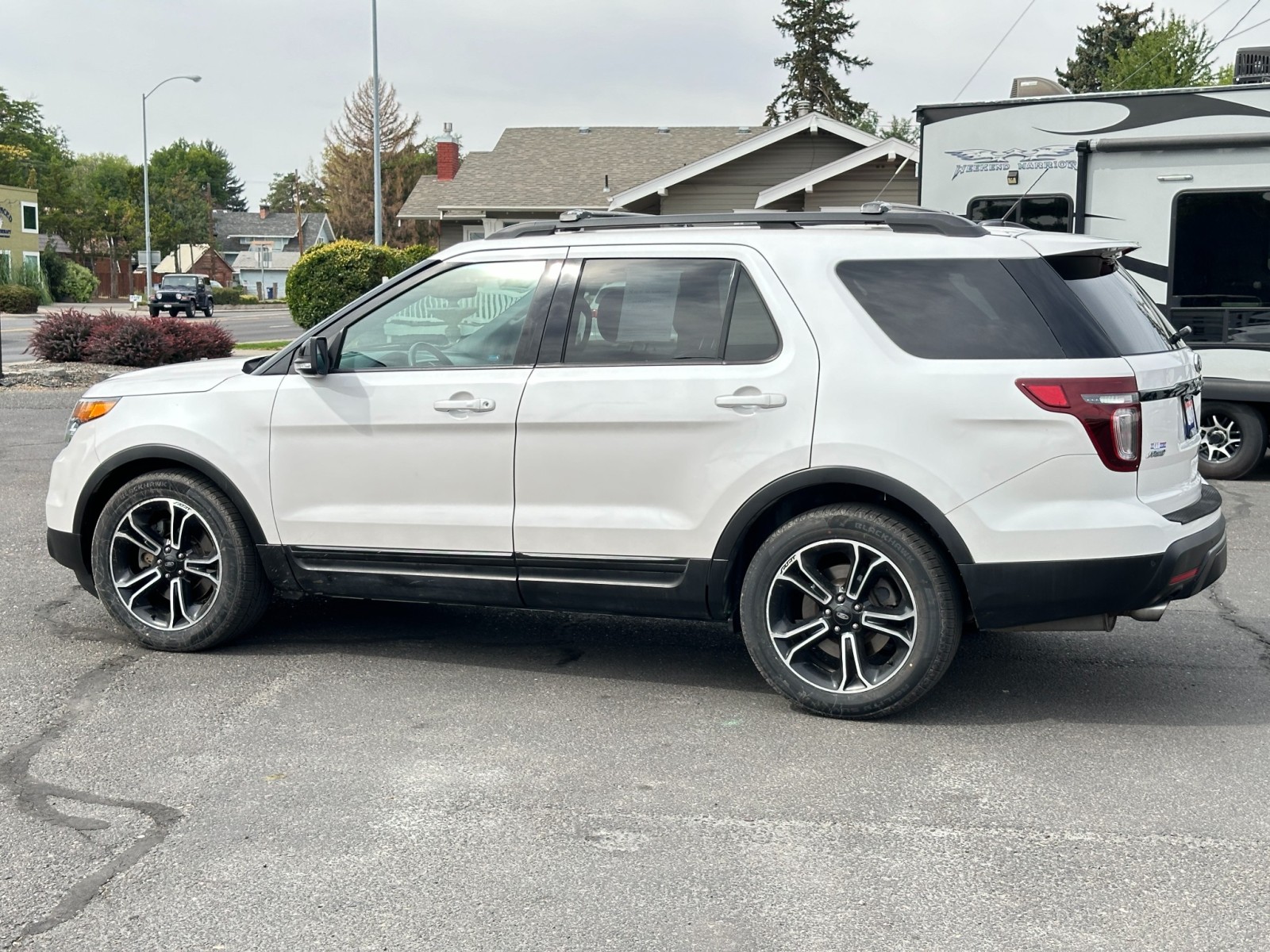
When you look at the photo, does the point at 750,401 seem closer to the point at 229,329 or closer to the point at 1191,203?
the point at 1191,203

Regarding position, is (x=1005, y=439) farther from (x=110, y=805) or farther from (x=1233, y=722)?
(x=110, y=805)

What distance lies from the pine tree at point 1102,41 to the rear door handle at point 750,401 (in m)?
68.1

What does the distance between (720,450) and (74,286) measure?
229 feet

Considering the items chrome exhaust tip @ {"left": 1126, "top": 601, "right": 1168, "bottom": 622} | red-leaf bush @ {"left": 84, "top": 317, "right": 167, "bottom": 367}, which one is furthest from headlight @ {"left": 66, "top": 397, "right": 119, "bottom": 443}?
red-leaf bush @ {"left": 84, "top": 317, "right": 167, "bottom": 367}

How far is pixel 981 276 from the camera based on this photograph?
493cm

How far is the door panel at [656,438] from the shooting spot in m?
5.04

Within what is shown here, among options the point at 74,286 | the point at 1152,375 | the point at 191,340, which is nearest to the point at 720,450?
the point at 1152,375

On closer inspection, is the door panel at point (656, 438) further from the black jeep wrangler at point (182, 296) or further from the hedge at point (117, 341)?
the black jeep wrangler at point (182, 296)

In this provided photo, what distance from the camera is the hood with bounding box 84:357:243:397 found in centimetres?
593

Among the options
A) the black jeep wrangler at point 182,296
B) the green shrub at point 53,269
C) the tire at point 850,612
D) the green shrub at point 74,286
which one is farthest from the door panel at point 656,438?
the green shrub at point 74,286

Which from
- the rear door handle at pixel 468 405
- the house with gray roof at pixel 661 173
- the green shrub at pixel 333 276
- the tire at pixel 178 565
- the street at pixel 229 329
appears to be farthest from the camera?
the street at pixel 229 329

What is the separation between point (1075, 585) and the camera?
15.6ft

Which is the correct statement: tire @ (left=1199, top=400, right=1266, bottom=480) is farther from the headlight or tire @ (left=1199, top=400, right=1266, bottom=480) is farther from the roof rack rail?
the headlight

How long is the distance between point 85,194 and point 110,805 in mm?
103168
